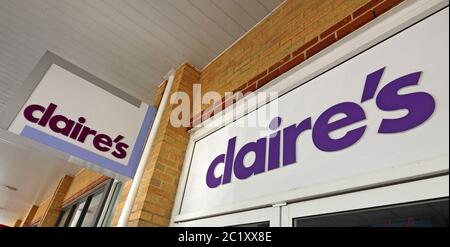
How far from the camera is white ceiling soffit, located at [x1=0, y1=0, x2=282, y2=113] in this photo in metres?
2.65

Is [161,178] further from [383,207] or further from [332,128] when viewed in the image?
[383,207]

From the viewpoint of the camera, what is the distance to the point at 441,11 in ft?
4.23

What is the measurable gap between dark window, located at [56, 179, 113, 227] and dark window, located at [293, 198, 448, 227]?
2639 millimetres

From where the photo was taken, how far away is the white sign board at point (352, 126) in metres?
1.13

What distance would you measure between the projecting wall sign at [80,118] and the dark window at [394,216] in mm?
1645

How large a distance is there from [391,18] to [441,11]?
22 cm

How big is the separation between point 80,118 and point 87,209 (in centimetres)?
310

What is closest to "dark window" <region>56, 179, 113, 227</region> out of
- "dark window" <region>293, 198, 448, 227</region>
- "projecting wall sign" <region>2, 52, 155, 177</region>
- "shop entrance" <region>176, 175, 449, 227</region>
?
"projecting wall sign" <region>2, 52, 155, 177</region>

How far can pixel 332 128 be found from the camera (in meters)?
1.48

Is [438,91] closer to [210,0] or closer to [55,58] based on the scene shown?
[210,0]

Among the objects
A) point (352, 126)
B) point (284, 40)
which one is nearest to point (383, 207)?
point (352, 126)

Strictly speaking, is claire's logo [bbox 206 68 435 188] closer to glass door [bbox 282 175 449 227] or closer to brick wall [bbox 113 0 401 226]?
glass door [bbox 282 175 449 227]

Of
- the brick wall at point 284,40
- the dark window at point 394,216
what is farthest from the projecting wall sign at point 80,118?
the dark window at point 394,216

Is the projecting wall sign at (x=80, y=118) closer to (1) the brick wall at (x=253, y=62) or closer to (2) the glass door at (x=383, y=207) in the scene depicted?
(1) the brick wall at (x=253, y=62)
